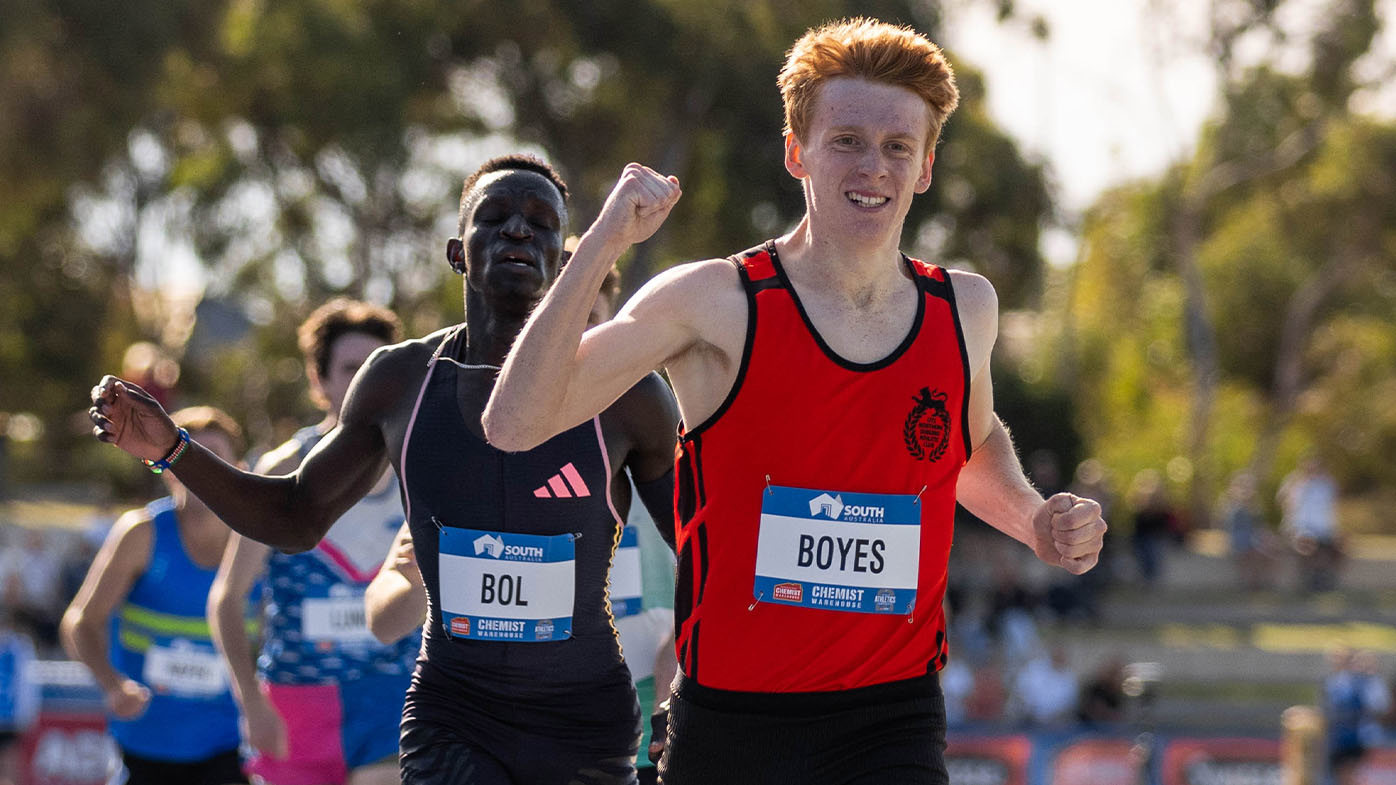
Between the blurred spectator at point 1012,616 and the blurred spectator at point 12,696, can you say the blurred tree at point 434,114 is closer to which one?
the blurred spectator at point 1012,616

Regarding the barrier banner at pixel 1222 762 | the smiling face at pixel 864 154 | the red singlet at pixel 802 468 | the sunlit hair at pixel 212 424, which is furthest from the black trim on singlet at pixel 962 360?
the barrier banner at pixel 1222 762

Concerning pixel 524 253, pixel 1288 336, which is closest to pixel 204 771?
pixel 524 253

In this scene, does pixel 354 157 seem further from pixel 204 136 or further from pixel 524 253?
pixel 524 253

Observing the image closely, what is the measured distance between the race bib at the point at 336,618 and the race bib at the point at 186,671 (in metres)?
1.08

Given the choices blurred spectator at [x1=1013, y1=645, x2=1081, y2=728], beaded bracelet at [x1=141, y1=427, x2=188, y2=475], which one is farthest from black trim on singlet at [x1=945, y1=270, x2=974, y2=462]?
blurred spectator at [x1=1013, y1=645, x2=1081, y2=728]

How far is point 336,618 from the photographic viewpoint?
5281 mm

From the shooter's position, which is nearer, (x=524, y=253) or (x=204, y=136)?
(x=524, y=253)

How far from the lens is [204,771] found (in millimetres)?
6305

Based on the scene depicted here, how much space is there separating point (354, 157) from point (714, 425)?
26.1 meters

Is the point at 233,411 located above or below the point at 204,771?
above

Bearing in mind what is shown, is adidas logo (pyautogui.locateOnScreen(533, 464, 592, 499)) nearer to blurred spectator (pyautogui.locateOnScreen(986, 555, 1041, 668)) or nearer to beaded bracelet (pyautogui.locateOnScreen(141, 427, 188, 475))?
beaded bracelet (pyautogui.locateOnScreen(141, 427, 188, 475))

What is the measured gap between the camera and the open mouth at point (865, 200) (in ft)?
10.3

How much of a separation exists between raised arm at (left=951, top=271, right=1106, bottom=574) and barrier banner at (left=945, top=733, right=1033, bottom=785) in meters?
9.47

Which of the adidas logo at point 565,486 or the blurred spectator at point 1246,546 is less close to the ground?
the blurred spectator at point 1246,546
